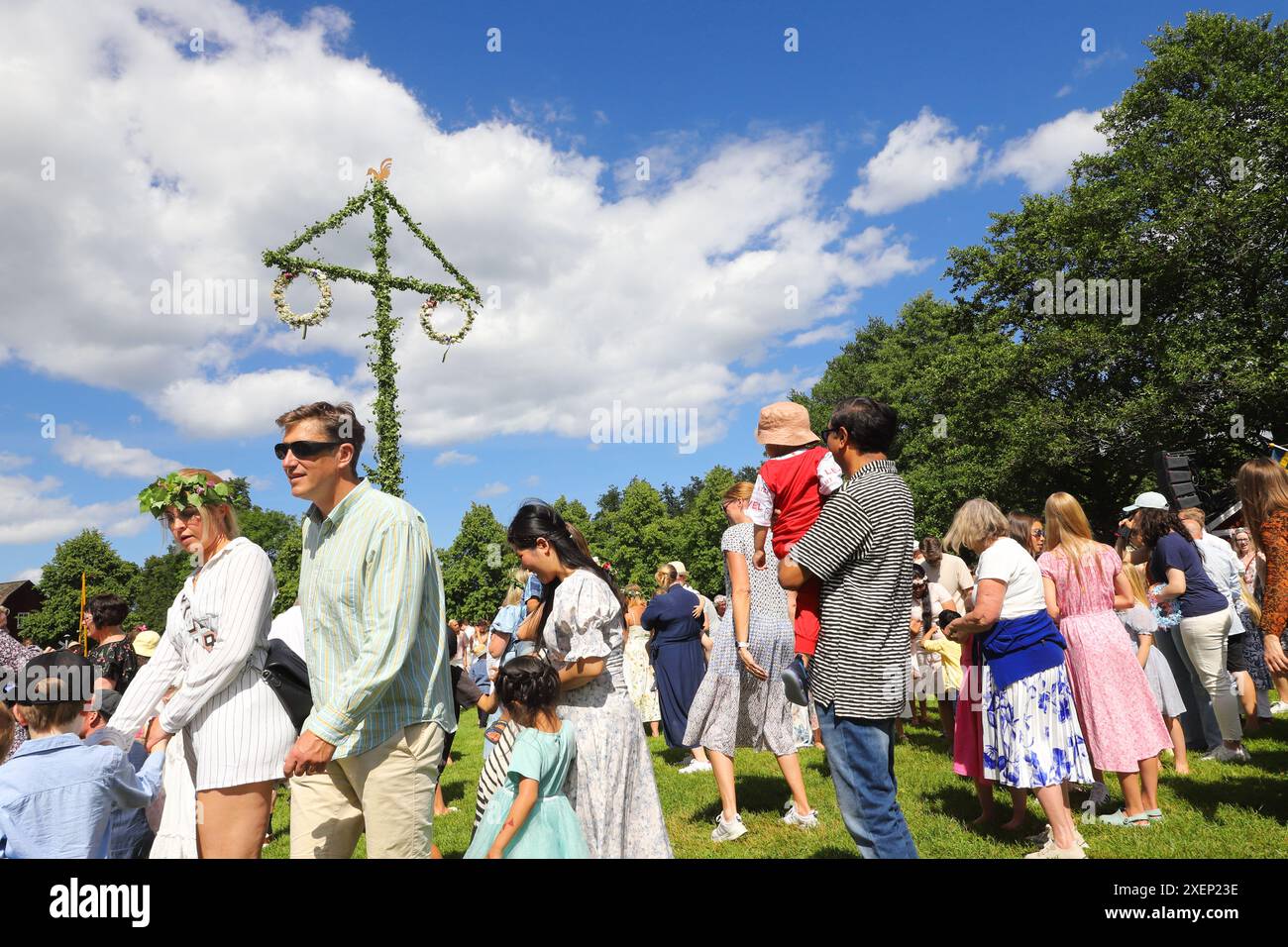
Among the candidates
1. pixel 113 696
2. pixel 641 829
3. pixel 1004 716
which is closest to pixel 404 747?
pixel 641 829

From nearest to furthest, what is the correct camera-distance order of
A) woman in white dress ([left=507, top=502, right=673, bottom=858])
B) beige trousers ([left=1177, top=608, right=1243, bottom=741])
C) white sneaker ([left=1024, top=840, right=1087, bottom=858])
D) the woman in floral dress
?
woman in white dress ([left=507, top=502, right=673, bottom=858])
white sneaker ([left=1024, top=840, right=1087, bottom=858])
beige trousers ([left=1177, top=608, right=1243, bottom=741])
the woman in floral dress

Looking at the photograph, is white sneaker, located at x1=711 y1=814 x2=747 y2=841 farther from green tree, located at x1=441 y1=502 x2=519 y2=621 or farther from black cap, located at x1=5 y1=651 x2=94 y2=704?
green tree, located at x1=441 y1=502 x2=519 y2=621

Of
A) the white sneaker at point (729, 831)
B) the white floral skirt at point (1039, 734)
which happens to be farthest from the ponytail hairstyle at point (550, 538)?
the white floral skirt at point (1039, 734)

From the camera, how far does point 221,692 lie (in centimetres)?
320

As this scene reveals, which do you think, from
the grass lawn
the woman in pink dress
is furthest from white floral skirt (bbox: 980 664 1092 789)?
the woman in pink dress

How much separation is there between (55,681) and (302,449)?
1.69m

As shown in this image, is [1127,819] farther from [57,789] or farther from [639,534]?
[639,534]

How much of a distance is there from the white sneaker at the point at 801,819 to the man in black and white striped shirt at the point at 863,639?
8.13 feet

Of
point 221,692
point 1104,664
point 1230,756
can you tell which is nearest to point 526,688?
point 221,692

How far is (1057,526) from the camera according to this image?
5.64m

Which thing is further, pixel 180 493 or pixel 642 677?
pixel 642 677

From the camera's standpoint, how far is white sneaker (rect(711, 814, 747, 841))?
545 centimetres

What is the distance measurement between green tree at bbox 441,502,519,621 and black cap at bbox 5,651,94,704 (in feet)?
173
